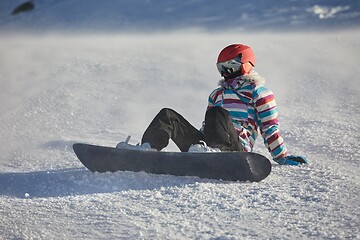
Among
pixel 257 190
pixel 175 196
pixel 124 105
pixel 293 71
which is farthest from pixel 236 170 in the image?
pixel 293 71

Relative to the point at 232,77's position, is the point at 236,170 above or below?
below

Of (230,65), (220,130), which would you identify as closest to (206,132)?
(220,130)

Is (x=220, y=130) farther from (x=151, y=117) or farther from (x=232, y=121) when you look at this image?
(x=151, y=117)

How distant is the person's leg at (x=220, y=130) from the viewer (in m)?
4.27

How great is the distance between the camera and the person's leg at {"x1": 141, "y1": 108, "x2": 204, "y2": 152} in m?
4.32

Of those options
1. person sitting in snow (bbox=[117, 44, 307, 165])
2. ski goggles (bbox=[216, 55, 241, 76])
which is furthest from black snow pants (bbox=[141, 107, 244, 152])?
ski goggles (bbox=[216, 55, 241, 76])

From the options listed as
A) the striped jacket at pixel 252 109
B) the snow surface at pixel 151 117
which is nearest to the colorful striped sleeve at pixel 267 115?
the striped jacket at pixel 252 109

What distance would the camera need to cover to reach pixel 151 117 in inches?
273

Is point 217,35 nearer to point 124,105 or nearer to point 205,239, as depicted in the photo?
point 124,105

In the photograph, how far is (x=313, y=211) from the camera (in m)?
3.53

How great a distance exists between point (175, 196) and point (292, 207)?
0.72 meters

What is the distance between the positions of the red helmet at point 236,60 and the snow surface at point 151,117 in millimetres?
814

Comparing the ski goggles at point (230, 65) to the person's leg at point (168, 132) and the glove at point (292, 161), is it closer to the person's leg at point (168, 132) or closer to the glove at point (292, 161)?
the person's leg at point (168, 132)

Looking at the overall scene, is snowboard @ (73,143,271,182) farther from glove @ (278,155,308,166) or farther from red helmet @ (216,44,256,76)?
red helmet @ (216,44,256,76)
